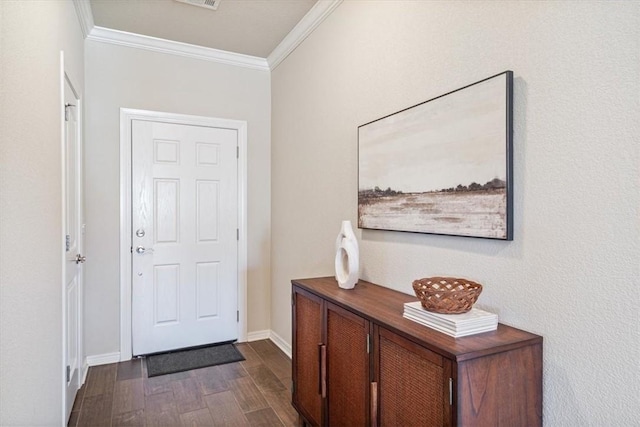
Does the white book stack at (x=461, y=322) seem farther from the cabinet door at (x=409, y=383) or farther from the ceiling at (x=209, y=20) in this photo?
the ceiling at (x=209, y=20)

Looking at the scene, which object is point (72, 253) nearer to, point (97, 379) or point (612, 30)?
point (97, 379)

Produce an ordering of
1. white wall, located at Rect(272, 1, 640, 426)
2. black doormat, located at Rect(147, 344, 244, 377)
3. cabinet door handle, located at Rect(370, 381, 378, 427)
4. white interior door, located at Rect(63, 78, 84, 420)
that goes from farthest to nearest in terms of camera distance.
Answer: black doormat, located at Rect(147, 344, 244, 377)
white interior door, located at Rect(63, 78, 84, 420)
cabinet door handle, located at Rect(370, 381, 378, 427)
white wall, located at Rect(272, 1, 640, 426)

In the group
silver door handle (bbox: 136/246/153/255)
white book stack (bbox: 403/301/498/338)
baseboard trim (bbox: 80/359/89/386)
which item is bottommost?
baseboard trim (bbox: 80/359/89/386)

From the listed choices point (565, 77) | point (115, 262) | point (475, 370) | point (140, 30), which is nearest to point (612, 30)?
point (565, 77)

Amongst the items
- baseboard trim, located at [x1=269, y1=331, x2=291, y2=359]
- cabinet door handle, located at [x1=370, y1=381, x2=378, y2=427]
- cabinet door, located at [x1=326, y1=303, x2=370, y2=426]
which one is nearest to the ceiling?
cabinet door, located at [x1=326, y1=303, x2=370, y2=426]

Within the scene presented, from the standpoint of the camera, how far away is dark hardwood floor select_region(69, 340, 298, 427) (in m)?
2.34

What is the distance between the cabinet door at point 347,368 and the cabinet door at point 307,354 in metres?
0.11

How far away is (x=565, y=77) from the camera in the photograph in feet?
4.00

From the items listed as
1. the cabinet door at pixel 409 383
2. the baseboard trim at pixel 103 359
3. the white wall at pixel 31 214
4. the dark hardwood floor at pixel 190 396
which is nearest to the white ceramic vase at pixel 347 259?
the cabinet door at pixel 409 383

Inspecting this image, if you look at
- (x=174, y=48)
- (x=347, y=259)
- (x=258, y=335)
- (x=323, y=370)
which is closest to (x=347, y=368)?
(x=323, y=370)

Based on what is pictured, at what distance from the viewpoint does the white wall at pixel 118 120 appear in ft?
10.3

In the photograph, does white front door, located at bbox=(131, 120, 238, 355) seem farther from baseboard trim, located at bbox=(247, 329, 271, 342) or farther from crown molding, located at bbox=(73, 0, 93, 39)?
crown molding, located at bbox=(73, 0, 93, 39)

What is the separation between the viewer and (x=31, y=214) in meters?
1.52

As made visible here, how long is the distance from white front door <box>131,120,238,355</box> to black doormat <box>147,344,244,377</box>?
0.27 feet
